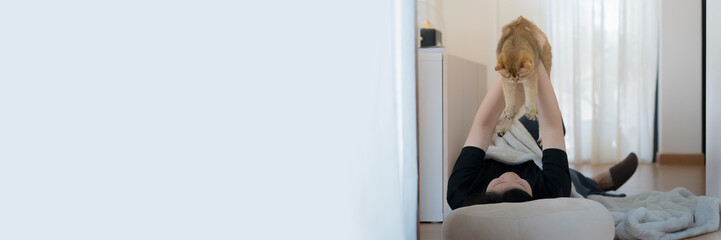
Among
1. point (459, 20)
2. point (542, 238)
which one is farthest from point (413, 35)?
point (459, 20)

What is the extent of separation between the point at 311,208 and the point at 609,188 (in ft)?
7.95

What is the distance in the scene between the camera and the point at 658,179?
3.34m

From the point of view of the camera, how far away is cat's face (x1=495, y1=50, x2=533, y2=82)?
171 centimetres

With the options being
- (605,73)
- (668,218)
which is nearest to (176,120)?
(668,218)

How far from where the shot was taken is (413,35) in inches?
53.4

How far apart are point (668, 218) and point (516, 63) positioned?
2.28 feet

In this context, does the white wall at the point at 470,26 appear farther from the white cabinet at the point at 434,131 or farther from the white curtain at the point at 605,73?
the white cabinet at the point at 434,131

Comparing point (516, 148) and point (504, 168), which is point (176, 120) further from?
point (516, 148)

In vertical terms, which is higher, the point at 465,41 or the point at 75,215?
the point at 465,41

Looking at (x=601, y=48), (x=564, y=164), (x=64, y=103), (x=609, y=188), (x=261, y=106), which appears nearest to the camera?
(x=64, y=103)

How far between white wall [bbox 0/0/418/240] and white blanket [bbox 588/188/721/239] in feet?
4.67

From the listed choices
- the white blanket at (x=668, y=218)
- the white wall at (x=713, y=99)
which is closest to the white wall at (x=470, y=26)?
the white wall at (x=713, y=99)

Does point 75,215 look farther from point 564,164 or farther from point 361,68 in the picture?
point 564,164

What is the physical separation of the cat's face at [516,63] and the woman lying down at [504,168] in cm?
9
